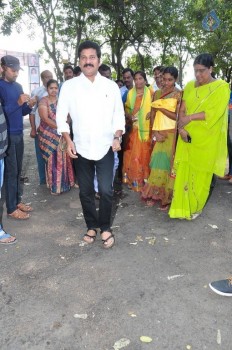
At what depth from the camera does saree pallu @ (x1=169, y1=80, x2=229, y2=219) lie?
389 cm

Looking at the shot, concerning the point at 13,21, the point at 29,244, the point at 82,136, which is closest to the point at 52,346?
the point at 29,244

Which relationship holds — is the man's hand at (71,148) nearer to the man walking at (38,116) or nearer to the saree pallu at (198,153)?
the saree pallu at (198,153)

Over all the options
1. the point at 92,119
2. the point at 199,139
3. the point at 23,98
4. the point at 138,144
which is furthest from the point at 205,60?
the point at 23,98

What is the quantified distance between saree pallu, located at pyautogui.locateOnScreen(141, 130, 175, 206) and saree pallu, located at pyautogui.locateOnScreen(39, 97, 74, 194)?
4.33 ft

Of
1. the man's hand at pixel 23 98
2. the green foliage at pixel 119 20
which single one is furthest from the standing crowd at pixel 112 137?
the green foliage at pixel 119 20

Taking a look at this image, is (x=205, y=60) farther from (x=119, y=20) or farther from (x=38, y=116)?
(x=119, y=20)

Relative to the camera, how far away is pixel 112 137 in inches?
132

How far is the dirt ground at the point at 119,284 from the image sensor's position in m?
2.28

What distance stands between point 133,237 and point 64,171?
2.01 metres

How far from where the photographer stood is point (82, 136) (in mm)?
3264

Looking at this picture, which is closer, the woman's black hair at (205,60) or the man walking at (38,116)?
the woman's black hair at (205,60)

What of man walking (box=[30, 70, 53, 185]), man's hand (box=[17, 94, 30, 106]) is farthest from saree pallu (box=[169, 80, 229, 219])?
man walking (box=[30, 70, 53, 185])

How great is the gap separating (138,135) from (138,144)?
145mm

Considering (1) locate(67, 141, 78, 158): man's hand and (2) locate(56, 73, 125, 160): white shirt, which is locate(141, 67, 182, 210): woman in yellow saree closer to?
(2) locate(56, 73, 125, 160): white shirt
